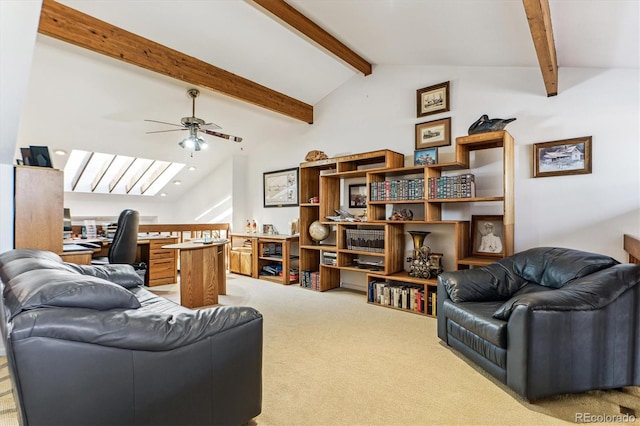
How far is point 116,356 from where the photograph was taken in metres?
1.15

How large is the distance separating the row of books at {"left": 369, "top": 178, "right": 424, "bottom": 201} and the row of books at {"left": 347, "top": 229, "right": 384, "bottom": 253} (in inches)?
18.4

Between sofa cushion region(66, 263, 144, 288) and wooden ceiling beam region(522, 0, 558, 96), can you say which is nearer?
wooden ceiling beam region(522, 0, 558, 96)

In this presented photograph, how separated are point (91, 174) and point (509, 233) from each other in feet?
24.7

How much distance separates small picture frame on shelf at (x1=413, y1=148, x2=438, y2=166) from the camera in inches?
141

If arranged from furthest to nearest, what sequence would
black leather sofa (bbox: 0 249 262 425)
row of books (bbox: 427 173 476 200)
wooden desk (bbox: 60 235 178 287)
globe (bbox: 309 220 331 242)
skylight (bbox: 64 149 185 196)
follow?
skylight (bbox: 64 149 185 196)
wooden desk (bbox: 60 235 178 287)
globe (bbox: 309 220 331 242)
row of books (bbox: 427 173 476 200)
black leather sofa (bbox: 0 249 262 425)

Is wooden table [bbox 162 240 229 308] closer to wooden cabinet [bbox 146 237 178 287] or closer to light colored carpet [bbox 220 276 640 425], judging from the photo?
light colored carpet [bbox 220 276 640 425]

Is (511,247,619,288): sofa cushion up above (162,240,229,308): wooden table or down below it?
above

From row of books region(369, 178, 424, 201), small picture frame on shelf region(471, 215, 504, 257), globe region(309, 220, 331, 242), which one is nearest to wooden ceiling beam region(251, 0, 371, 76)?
row of books region(369, 178, 424, 201)

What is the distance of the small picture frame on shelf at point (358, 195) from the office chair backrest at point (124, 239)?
2946 millimetres

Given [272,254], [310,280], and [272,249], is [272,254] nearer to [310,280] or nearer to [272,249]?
[272,249]

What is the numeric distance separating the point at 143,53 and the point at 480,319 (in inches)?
164

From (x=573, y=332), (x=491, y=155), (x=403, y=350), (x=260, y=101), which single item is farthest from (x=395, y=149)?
(x=573, y=332)

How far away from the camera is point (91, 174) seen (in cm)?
646

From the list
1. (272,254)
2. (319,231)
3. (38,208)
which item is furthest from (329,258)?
(38,208)
